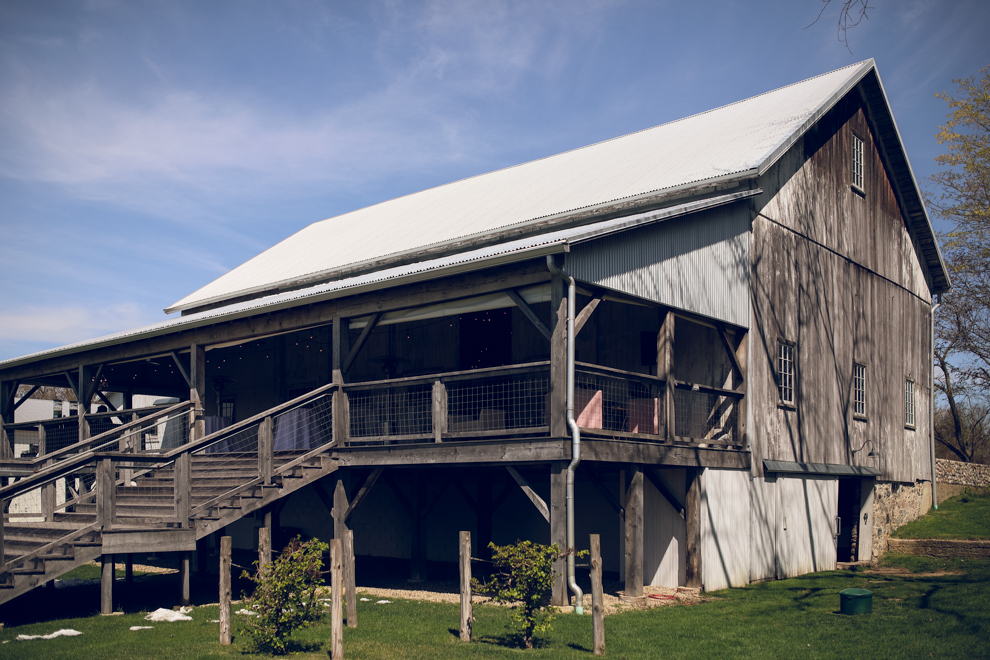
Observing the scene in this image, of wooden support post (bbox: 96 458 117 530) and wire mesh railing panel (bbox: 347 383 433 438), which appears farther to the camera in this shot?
wire mesh railing panel (bbox: 347 383 433 438)

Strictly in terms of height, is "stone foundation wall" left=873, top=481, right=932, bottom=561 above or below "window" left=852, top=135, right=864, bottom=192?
below

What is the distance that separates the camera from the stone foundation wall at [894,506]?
1889 cm

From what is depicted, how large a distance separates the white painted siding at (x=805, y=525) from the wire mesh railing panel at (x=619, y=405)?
11.5ft

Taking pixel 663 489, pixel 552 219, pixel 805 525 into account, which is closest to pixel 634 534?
pixel 663 489

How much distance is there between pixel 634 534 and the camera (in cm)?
1242

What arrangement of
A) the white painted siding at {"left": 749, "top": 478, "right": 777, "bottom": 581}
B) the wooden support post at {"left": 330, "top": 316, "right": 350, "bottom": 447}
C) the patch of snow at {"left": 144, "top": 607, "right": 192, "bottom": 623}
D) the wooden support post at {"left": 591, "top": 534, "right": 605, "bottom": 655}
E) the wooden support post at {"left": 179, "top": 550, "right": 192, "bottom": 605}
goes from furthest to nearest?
the white painted siding at {"left": 749, "top": 478, "right": 777, "bottom": 581}, the wooden support post at {"left": 330, "top": 316, "right": 350, "bottom": 447}, the wooden support post at {"left": 179, "top": 550, "right": 192, "bottom": 605}, the patch of snow at {"left": 144, "top": 607, "right": 192, "bottom": 623}, the wooden support post at {"left": 591, "top": 534, "right": 605, "bottom": 655}

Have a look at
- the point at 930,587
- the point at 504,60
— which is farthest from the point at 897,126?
the point at 930,587

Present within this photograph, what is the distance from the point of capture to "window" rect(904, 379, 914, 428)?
69.3ft

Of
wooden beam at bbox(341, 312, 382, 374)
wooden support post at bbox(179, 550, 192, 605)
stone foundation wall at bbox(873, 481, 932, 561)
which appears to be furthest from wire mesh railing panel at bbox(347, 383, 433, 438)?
stone foundation wall at bbox(873, 481, 932, 561)

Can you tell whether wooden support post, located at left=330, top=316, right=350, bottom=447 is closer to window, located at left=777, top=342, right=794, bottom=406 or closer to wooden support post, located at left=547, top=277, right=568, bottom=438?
wooden support post, located at left=547, top=277, right=568, bottom=438

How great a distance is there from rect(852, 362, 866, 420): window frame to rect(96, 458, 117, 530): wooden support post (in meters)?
14.6

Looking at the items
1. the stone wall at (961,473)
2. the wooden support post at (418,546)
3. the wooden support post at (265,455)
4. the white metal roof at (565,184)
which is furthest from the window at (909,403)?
the wooden support post at (265,455)

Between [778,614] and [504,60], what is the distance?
47.7 feet

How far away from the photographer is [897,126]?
20.1 m
